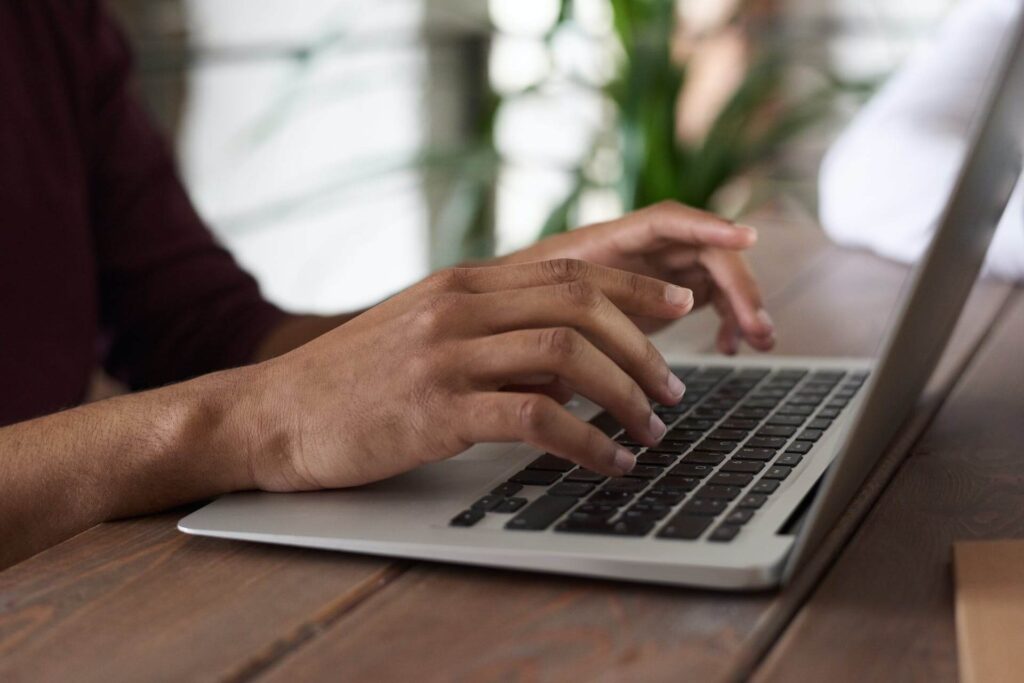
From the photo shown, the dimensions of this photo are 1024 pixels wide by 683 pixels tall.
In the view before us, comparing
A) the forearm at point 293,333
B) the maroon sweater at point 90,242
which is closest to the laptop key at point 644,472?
the forearm at point 293,333

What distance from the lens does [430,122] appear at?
122 inches

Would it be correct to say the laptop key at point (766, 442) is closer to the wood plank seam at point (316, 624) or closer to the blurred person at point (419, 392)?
the blurred person at point (419, 392)

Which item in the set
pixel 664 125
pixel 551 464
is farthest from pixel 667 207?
pixel 664 125

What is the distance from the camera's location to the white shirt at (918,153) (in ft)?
3.81

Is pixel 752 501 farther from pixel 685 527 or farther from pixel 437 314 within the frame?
pixel 437 314

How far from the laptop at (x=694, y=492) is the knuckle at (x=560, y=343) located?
62 millimetres

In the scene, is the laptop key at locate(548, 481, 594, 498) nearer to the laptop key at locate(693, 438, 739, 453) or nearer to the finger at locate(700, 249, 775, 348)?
the laptop key at locate(693, 438, 739, 453)

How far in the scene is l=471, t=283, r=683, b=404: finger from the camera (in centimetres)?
58

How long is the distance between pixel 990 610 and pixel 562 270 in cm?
27

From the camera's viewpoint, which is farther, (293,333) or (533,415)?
(293,333)

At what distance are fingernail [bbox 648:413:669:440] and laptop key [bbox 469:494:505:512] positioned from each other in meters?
0.10

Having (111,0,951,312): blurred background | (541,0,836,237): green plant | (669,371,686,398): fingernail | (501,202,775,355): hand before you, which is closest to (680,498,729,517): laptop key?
(669,371,686,398): fingernail

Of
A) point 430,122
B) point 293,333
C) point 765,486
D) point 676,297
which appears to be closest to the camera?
point 765,486

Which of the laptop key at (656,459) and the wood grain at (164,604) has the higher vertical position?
the laptop key at (656,459)
